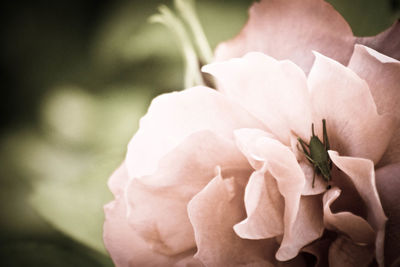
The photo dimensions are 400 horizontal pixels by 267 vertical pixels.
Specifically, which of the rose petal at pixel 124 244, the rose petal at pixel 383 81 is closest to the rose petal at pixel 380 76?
the rose petal at pixel 383 81

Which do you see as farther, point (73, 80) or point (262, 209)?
point (73, 80)

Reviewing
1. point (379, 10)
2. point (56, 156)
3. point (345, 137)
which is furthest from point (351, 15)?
point (56, 156)

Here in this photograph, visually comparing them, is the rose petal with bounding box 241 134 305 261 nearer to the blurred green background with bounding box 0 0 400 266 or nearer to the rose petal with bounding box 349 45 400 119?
the rose petal with bounding box 349 45 400 119

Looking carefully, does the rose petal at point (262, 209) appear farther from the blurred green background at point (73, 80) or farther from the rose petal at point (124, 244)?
the blurred green background at point (73, 80)

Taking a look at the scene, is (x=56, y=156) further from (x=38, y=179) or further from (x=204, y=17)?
(x=204, y=17)

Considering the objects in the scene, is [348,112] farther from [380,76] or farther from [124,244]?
[124,244]

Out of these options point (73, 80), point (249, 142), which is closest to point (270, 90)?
point (249, 142)
